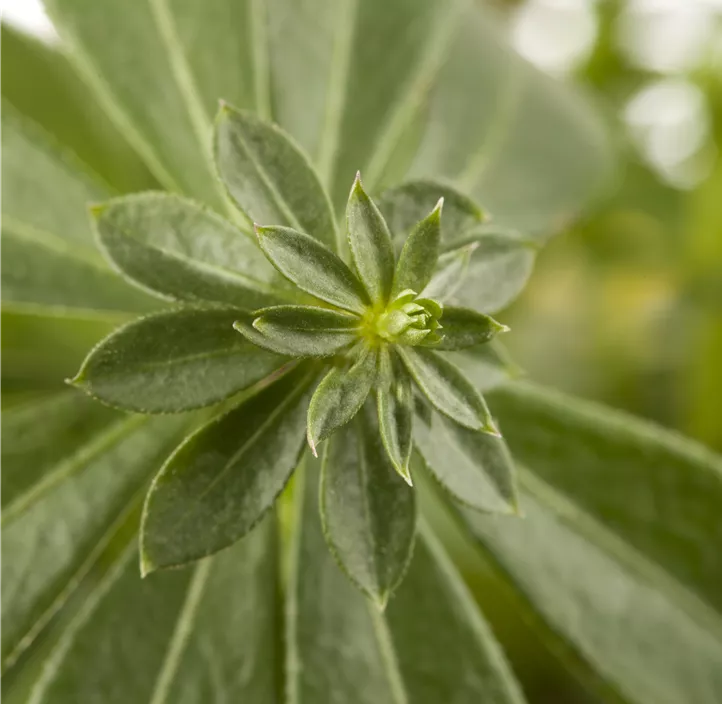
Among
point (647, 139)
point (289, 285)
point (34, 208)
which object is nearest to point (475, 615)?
point (289, 285)

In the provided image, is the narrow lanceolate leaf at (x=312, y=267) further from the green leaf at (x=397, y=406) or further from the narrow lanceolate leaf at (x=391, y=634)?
the narrow lanceolate leaf at (x=391, y=634)

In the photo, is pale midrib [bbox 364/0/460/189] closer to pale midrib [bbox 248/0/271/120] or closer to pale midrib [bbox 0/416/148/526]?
pale midrib [bbox 248/0/271/120]

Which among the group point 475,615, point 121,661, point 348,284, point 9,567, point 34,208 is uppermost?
point 34,208

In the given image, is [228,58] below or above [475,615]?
above

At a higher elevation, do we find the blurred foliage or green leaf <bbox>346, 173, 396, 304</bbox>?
green leaf <bbox>346, 173, 396, 304</bbox>

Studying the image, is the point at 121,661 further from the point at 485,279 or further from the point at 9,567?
the point at 485,279

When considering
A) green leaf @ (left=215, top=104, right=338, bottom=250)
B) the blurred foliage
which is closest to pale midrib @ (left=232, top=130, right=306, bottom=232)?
green leaf @ (left=215, top=104, right=338, bottom=250)

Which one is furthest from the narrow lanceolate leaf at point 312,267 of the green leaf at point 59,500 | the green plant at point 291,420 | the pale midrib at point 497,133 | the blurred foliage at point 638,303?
the blurred foliage at point 638,303

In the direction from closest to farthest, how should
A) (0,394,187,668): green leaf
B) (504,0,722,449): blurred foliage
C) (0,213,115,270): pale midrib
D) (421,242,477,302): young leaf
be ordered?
1. (421,242,477,302): young leaf
2. (0,394,187,668): green leaf
3. (0,213,115,270): pale midrib
4. (504,0,722,449): blurred foliage
